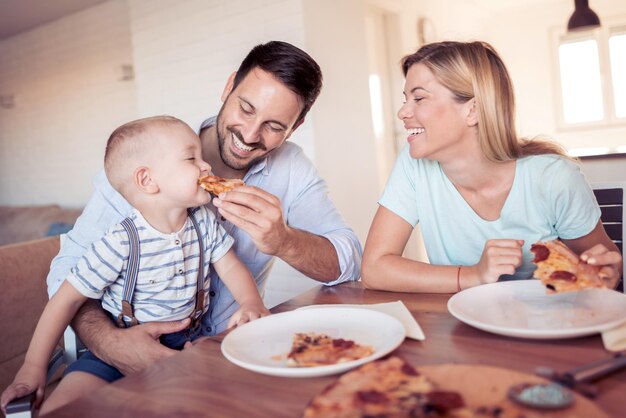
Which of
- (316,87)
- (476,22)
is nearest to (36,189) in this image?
(316,87)

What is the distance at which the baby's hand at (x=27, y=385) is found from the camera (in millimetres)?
1333

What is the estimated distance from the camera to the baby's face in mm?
1665

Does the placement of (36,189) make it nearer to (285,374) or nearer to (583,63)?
(285,374)

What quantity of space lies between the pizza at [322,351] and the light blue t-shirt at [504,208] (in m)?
0.88

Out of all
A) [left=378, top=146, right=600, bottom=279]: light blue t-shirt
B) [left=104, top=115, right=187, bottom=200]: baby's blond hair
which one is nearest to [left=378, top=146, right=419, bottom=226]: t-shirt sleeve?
[left=378, top=146, right=600, bottom=279]: light blue t-shirt

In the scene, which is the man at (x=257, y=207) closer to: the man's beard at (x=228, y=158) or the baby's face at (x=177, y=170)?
the man's beard at (x=228, y=158)

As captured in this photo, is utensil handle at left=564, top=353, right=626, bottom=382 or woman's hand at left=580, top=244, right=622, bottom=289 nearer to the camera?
utensil handle at left=564, top=353, right=626, bottom=382

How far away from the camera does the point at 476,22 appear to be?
26.9 ft

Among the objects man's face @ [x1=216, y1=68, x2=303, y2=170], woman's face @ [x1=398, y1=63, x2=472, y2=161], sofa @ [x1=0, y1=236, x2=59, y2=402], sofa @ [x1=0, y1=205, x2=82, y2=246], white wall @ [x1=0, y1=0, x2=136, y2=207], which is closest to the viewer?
woman's face @ [x1=398, y1=63, x2=472, y2=161]

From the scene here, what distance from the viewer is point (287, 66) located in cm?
200

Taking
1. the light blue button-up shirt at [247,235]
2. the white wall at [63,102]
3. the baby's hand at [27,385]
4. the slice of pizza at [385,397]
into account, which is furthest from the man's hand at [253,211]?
the white wall at [63,102]

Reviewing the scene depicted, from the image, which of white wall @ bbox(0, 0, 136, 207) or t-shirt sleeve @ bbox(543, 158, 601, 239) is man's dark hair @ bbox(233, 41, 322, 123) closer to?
t-shirt sleeve @ bbox(543, 158, 601, 239)

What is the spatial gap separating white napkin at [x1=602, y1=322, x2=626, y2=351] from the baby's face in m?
1.17

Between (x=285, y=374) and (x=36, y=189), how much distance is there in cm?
724
